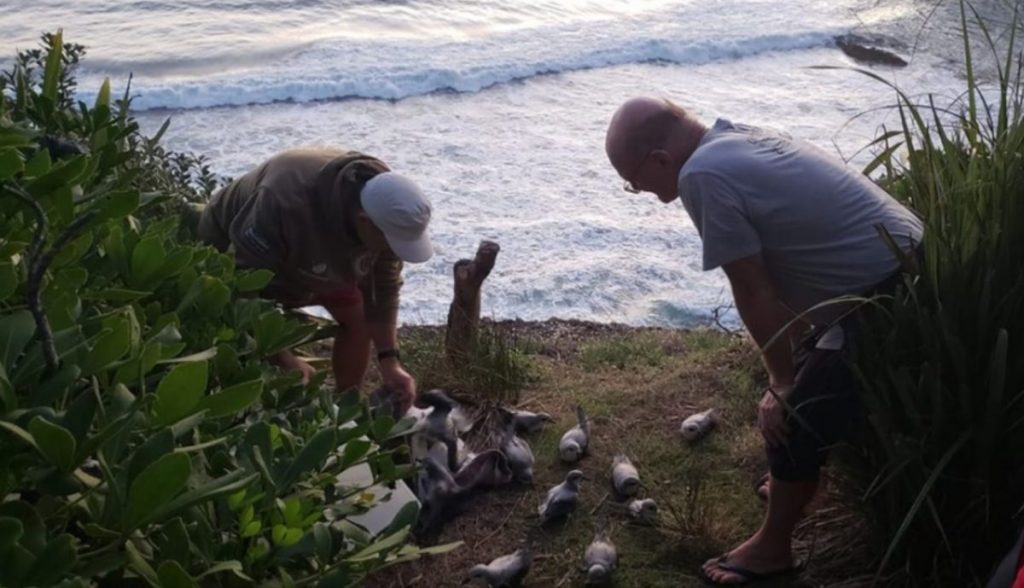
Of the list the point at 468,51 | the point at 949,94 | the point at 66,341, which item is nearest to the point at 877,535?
the point at 66,341

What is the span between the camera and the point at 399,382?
4695 millimetres

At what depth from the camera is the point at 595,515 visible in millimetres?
4094

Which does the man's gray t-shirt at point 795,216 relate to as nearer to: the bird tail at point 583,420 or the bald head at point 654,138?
the bald head at point 654,138

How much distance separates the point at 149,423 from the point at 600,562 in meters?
2.24

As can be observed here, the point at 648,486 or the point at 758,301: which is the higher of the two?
the point at 758,301

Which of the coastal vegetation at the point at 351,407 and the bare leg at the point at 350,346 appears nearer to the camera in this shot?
the coastal vegetation at the point at 351,407

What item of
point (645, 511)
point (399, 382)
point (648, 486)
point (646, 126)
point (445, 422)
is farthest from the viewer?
point (399, 382)

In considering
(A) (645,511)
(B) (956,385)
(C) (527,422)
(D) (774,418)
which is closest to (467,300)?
(C) (527,422)

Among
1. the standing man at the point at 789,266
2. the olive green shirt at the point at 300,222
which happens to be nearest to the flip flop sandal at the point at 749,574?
the standing man at the point at 789,266

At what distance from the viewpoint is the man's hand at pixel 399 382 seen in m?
4.65

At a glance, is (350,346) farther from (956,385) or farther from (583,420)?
(956,385)

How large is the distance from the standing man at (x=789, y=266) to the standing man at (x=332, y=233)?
1.13 meters

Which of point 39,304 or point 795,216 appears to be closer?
point 39,304

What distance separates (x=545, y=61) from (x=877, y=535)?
35.5 ft
